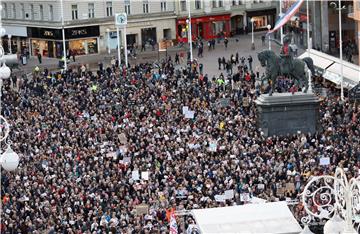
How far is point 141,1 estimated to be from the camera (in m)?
109

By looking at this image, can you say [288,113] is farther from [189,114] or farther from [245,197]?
[245,197]

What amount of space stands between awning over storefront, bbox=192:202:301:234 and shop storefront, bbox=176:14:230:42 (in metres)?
72.3

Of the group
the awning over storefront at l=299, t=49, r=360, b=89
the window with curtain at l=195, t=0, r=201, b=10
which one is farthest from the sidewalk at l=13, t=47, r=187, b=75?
the awning over storefront at l=299, t=49, r=360, b=89

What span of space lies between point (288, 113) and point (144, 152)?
12413 millimetres

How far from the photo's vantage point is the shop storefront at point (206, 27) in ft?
368

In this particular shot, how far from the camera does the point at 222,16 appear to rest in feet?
380

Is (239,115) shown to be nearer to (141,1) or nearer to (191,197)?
(191,197)

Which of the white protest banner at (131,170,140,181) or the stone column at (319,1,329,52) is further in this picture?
the stone column at (319,1,329,52)

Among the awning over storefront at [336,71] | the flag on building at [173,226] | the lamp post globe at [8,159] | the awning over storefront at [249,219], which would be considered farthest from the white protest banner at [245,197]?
the awning over storefront at [336,71]

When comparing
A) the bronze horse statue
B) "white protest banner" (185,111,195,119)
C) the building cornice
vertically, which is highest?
the building cornice

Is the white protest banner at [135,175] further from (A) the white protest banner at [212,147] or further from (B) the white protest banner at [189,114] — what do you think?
(B) the white protest banner at [189,114]

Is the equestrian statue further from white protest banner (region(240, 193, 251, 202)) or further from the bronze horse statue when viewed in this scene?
white protest banner (region(240, 193, 251, 202))

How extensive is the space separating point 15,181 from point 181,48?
57753 millimetres

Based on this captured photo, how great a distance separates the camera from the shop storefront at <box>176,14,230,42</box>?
112312 mm
